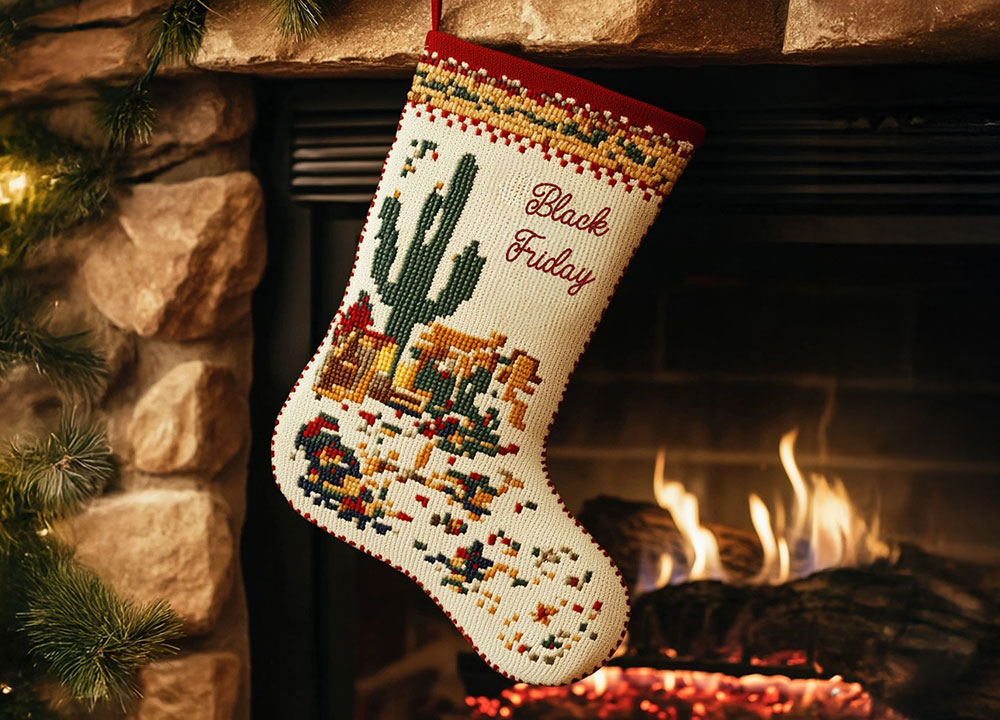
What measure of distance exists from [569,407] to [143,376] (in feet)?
1.98

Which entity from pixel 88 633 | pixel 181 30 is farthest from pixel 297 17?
pixel 88 633

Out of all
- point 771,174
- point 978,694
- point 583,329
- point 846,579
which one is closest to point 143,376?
point 583,329

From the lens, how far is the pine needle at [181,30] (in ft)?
3.52

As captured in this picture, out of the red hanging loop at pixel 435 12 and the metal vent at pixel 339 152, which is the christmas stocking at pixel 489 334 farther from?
the metal vent at pixel 339 152

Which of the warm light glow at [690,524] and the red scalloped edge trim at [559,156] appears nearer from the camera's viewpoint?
the red scalloped edge trim at [559,156]

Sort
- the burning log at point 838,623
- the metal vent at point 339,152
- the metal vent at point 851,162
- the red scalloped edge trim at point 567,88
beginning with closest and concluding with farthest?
the red scalloped edge trim at point 567,88
the metal vent at point 851,162
the metal vent at point 339,152
the burning log at point 838,623

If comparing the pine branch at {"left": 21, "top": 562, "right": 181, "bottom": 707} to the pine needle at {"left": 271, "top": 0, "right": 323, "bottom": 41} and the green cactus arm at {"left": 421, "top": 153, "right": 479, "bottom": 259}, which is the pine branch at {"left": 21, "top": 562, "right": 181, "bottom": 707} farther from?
the pine needle at {"left": 271, "top": 0, "right": 323, "bottom": 41}

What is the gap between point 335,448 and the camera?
106cm

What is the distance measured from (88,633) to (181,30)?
743 mm

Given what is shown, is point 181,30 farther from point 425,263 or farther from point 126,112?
point 425,263

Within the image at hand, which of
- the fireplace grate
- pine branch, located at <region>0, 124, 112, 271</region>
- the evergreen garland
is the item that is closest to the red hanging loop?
the fireplace grate

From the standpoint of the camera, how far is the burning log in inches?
50.1

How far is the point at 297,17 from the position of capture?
104 centimetres

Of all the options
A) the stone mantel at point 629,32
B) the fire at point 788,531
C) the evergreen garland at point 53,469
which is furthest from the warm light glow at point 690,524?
the evergreen garland at point 53,469
